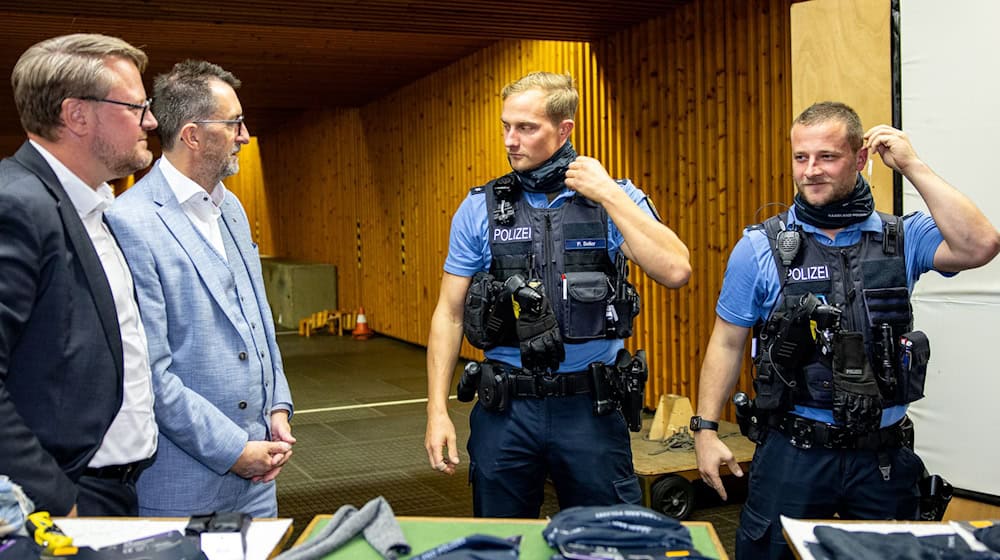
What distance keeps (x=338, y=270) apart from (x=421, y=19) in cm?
795

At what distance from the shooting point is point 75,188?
2170mm

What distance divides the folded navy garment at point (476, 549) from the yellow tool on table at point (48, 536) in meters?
0.64

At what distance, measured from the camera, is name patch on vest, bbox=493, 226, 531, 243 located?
3020 millimetres

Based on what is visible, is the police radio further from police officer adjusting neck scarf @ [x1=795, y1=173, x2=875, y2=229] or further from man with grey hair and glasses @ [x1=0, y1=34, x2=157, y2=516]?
man with grey hair and glasses @ [x1=0, y1=34, x2=157, y2=516]

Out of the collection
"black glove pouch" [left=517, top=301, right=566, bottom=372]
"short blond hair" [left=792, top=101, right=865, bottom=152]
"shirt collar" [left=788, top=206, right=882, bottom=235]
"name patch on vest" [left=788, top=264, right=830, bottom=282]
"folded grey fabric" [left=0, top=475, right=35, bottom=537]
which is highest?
"short blond hair" [left=792, top=101, right=865, bottom=152]

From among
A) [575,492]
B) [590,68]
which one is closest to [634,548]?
[575,492]

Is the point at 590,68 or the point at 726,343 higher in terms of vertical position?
the point at 590,68

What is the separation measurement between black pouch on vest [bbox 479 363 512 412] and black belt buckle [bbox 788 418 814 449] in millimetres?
873

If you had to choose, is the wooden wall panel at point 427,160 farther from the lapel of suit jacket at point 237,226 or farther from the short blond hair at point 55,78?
the short blond hair at point 55,78

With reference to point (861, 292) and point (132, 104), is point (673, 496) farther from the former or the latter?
point (132, 104)

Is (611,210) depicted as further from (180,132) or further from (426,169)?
(426,169)

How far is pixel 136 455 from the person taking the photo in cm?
225

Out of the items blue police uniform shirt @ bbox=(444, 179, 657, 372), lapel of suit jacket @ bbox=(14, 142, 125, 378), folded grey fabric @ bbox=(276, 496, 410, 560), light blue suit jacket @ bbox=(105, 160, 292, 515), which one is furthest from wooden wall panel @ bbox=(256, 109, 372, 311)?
folded grey fabric @ bbox=(276, 496, 410, 560)

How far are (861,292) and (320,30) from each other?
6.52 m
